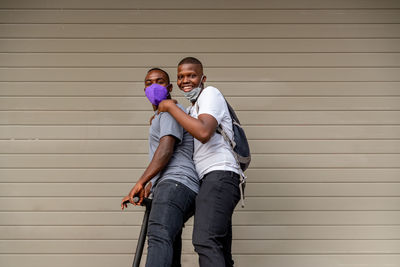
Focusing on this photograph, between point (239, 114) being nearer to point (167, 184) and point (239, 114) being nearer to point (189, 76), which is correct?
point (189, 76)

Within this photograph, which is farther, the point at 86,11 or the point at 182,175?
the point at 86,11

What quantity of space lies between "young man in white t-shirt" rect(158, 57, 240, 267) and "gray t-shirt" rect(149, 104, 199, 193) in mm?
46

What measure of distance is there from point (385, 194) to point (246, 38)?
1955mm

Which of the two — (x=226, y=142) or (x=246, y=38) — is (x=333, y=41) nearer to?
(x=246, y=38)

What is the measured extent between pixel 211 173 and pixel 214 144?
18 centimetres

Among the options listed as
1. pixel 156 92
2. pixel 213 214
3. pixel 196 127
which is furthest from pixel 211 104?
pixel 213 214

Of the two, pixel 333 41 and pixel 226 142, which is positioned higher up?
pixel 333 41

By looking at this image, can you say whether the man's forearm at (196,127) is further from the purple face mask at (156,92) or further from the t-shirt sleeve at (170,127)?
the purple face mask at (156,92)

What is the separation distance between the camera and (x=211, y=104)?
7.06ft

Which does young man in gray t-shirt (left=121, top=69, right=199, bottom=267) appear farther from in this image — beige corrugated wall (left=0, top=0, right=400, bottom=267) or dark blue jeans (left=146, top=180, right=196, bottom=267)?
beige corrugated wall (left=0, top=0, right=400, bottom=267)

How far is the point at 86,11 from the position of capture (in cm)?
372

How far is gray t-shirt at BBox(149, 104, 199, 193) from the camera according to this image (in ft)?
7.18

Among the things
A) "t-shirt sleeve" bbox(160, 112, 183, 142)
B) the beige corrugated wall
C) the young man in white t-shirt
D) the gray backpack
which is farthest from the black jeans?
the beige corrugated wall

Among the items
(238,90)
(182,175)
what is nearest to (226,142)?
(182,175)
